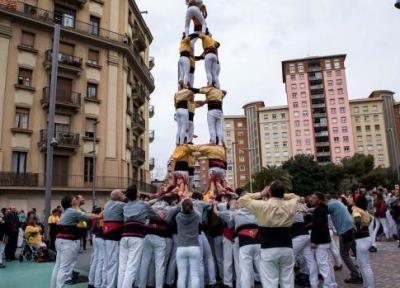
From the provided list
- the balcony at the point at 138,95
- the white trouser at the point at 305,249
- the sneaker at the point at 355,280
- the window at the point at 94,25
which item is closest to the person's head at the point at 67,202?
the white trouser at the point at 305,249

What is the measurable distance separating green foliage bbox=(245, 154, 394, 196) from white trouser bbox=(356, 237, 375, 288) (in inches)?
1660

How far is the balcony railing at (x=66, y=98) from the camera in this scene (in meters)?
29.4

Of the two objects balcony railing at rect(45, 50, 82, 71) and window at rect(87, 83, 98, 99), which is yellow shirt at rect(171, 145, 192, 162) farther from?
balcony railing at rect(45, 50, 82, 71)

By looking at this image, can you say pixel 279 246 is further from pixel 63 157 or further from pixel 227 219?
pixel 63 157

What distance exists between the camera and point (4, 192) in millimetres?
26547

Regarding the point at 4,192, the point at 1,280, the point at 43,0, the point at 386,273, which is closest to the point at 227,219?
the point at 386,273

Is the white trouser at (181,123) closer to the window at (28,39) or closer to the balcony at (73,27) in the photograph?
the window at (28,39)

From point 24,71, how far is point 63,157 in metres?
7.04

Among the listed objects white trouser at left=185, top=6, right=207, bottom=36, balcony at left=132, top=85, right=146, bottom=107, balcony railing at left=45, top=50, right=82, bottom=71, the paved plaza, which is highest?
balcony railing at left=45, top=50, right=82, bottom=71

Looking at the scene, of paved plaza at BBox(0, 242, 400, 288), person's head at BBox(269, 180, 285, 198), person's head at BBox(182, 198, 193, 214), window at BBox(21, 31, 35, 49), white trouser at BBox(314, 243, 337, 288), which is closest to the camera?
person's head at BBox(269, 180, 285, 198)

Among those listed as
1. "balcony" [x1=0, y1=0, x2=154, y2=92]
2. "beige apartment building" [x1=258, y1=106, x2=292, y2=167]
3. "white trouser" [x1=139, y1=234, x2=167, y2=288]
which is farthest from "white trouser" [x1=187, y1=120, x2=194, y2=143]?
"beige apartment building" [x1=258, y1=106, x2=292, y2=167]

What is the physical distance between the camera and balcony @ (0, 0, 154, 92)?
29062mm

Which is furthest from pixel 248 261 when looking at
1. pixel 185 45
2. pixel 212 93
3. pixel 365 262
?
pixel 185 45

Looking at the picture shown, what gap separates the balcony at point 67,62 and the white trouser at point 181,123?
834 inches
